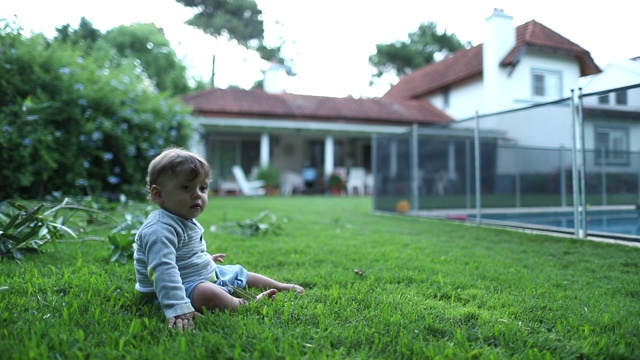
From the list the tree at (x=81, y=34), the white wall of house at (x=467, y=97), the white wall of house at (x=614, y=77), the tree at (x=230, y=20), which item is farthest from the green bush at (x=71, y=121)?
the white wall of house at (x=614, y=77)

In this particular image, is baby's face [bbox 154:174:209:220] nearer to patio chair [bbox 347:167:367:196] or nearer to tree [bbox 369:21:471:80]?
tree [bbox 369:21:471:80]

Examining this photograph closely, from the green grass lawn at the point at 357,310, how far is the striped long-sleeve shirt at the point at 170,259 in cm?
10

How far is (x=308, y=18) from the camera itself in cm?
588

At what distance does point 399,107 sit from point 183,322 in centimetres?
1732

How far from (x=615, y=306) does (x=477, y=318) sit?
72cm

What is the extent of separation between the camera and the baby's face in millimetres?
1883

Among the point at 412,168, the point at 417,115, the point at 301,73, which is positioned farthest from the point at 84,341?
the point at 301,73

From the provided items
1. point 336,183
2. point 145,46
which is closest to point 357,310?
point 336,183

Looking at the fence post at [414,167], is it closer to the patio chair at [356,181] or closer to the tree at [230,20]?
the tree at [230,20]

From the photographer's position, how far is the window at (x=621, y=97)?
13.0 ft

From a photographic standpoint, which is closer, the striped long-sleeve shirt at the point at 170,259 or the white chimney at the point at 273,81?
the striped long-sleeve shirt at the point at 170,259

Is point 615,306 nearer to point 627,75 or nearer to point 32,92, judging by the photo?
point 627,75

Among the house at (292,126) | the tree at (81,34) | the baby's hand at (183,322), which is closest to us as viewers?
the baby's hand at (183,322)

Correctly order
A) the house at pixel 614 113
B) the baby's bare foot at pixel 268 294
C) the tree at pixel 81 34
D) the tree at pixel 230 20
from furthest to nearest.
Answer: the tree at pixel 230 20, the tree at pixel 81 34, the house at pixel 614 113, the baby's bare foot at pixel 268 294
